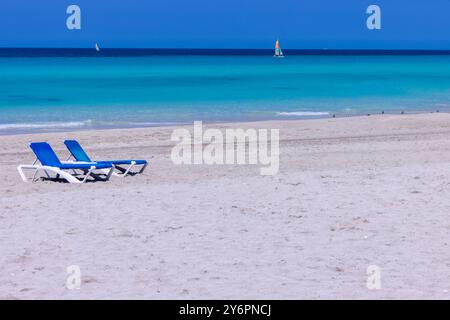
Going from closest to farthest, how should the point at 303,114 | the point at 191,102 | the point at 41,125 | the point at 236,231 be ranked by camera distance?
the point at 236,231, the point at 41,125, the point at 303,114, the point at 191,102

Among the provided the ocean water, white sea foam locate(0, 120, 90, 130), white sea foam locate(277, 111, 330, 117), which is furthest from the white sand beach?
white sea foam locate(277, 111, 330, 117)

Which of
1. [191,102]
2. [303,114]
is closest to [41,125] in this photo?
[303,114]

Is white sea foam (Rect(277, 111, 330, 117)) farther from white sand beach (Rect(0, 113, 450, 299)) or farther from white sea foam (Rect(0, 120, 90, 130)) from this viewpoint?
white sand beach (Rect(0, 113, 450, 299))

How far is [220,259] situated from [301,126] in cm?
1402

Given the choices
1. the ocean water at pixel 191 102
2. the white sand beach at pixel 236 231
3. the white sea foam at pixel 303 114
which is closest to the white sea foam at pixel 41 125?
the ocean water at pixel 191 102

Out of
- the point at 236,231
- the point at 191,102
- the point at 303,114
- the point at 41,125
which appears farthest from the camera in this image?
the point at 191,102

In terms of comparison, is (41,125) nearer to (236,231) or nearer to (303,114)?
(303,114)

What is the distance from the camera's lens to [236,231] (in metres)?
7.91

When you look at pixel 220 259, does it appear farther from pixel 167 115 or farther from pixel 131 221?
pixel 167 115

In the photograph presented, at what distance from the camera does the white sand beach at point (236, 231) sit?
603 centimetres

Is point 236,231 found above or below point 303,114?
below

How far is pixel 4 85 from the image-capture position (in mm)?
42094

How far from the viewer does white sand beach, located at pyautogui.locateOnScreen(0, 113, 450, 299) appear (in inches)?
237

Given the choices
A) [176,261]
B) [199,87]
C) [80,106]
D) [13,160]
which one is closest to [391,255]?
[176,261]
